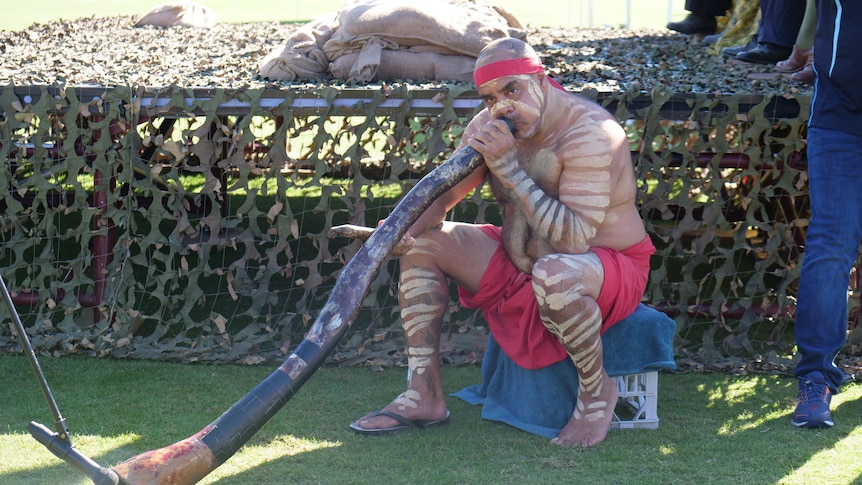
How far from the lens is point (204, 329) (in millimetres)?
3803

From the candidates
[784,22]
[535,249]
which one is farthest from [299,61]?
[784,22]

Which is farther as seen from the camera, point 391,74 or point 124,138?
point 391,74

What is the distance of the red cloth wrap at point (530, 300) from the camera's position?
2.86 meters

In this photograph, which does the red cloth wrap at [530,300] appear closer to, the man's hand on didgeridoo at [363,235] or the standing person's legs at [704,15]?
the man's hand on didgeridoo at [363,235]

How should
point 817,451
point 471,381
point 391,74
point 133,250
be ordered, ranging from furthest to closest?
1. point 133,250
2. point 391,74
3. point 471,381
4. point 817,451

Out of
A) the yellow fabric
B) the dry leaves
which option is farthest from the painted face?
the yellow fabric

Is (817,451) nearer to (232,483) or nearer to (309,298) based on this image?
(232,483)

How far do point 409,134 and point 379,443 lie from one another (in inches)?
52.1

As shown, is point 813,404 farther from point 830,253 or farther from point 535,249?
point 535,249

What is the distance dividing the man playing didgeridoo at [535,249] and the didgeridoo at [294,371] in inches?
5.6

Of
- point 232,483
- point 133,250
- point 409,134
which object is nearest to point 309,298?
point 409,134

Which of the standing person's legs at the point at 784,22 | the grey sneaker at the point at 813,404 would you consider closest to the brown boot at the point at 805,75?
the standing person's legs at the point at 784,22

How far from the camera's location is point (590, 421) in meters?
2.90

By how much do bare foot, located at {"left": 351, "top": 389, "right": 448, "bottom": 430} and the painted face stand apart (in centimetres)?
91
